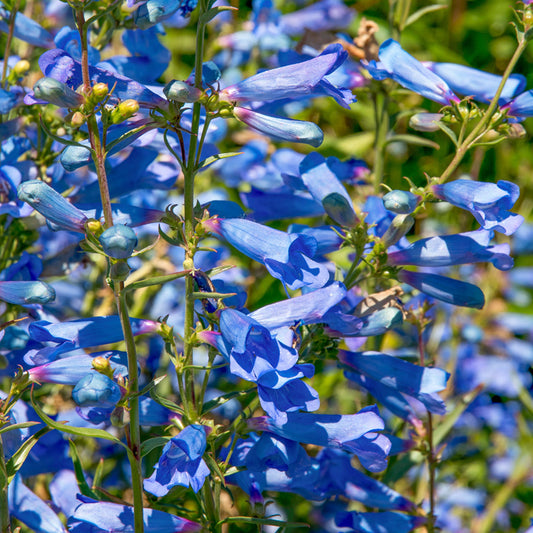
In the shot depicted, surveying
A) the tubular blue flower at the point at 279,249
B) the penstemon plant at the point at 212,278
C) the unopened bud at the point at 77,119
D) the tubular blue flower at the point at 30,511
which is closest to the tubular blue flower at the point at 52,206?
the penstemon plant at the point at 212,278

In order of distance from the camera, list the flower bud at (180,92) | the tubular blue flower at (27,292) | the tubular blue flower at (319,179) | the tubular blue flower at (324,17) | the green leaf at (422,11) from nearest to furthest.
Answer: the flower bud at (180,92) → the tubular blue flower at (27,292) → the tubular blue flower at (319,179) → the green leaf at (422,11) → the tubular blue flower at (324,17)

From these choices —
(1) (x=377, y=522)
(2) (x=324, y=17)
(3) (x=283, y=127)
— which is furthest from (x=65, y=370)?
(2) (x=324, y=17)

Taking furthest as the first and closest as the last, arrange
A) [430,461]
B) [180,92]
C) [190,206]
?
[430,461] < [190,206] < [180,92]

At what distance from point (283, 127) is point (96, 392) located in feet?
2.07

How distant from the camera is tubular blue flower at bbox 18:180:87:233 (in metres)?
1.25

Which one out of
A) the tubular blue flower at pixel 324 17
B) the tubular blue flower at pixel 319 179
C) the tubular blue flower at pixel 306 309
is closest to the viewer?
the tubular blue flower at pixel 306 309

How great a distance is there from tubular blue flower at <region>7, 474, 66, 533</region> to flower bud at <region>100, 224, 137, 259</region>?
742mm

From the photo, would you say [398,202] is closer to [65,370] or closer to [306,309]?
[306,309]

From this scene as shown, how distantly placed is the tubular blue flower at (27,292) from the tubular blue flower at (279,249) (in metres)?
0.37

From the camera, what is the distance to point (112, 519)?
136cm

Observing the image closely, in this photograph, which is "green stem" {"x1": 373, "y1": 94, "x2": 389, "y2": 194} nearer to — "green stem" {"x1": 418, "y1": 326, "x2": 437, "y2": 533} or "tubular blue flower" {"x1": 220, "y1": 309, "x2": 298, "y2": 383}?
"green stem" {"x1": 418, "y1": 326, "x2": 437, "y2": 533}

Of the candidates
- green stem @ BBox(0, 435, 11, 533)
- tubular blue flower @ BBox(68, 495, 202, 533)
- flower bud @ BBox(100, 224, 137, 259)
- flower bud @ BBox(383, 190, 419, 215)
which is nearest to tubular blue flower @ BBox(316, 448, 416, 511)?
tubular blue flower @ BBox(68, 495, 202, 533)

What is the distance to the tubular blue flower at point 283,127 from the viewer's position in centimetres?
138

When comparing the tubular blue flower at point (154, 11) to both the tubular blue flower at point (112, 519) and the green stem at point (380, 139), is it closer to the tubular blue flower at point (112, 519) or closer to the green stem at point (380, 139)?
the green stem at point (380, 139)
